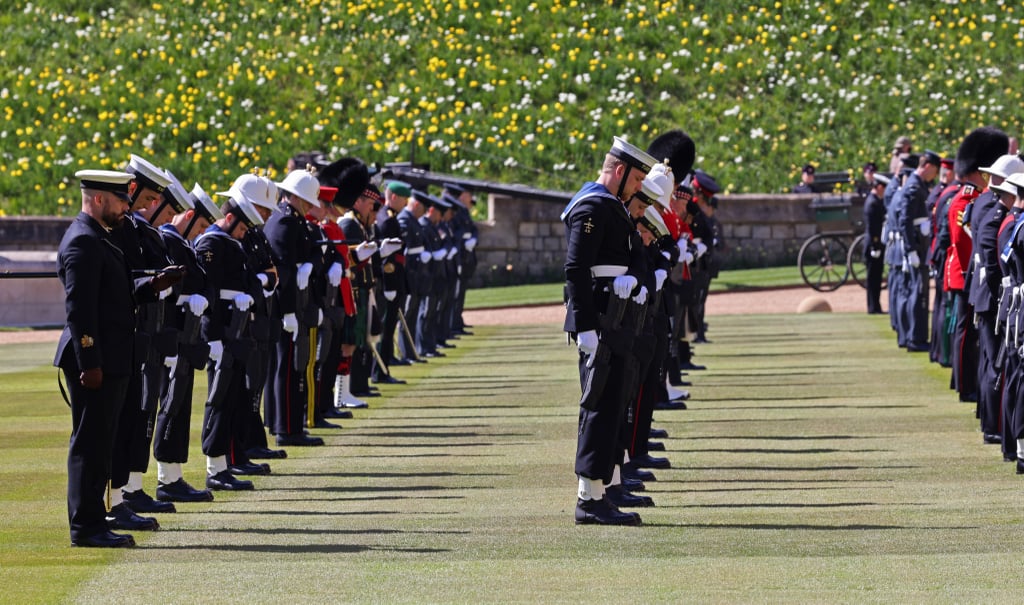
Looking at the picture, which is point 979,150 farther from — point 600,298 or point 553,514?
point 553,514

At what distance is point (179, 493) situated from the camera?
11891mm

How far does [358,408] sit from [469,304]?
14.6 m

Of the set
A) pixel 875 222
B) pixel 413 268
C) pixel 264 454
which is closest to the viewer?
pixel 264 454

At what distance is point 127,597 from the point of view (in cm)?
870

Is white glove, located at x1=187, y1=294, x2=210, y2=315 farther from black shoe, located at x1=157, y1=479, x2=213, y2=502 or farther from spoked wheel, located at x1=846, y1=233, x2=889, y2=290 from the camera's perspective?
spoked wheel, located at x1=846, y1=233, x2=889, y2=290

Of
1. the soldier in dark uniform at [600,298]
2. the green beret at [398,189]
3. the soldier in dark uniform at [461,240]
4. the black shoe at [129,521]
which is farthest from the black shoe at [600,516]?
the soldier in dark uniform at [461,240]

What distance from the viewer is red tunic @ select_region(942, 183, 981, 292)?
15.8 metres

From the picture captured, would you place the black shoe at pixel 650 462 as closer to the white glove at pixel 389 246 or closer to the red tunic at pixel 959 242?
the red tunic at pixel 959 242

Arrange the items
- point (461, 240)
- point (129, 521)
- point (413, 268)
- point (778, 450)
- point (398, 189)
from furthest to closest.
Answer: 1. point (461, 240)
2. point (413, 268)
3. point (398, 189)
4. point (778, 450)
5. point (129, 521)

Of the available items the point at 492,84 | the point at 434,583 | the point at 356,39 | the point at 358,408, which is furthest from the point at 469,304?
the point at 434,583

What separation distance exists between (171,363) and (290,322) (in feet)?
9.23

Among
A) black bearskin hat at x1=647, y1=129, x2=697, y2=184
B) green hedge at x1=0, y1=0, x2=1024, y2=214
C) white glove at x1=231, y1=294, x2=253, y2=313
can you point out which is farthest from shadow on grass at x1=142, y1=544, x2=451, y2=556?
green hedge at x1=0, y1=0, x2=1024, y2=214

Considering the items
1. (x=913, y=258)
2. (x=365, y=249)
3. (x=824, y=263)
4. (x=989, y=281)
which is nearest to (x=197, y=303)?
(x=989, y=281)

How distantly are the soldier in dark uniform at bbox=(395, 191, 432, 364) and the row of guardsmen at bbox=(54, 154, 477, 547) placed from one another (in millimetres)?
3152
